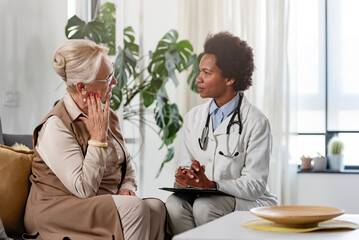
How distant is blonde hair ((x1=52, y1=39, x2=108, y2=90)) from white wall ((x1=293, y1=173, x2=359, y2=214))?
2.94m

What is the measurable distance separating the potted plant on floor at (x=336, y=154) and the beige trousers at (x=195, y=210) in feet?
8.38

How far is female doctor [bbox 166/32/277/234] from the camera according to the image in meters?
2.46

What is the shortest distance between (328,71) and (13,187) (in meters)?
3.47

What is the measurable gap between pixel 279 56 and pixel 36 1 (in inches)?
80.7

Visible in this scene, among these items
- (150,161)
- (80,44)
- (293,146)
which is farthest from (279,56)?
(80,44)

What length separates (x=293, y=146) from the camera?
4910mm

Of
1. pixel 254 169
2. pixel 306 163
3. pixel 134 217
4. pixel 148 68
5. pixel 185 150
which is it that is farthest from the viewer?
pixel 306 163

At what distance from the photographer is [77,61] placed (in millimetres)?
2381

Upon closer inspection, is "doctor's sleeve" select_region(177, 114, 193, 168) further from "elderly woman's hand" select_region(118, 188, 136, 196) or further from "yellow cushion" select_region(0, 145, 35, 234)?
"yellow cushion" select_region(0, 145, 35, 234)

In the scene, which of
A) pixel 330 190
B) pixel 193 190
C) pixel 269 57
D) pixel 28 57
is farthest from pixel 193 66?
pixel 193 190

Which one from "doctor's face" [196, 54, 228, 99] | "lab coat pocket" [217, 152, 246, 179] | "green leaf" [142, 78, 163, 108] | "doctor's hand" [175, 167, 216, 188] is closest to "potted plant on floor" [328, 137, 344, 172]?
"green leaf" [142, 78, 163, 108]

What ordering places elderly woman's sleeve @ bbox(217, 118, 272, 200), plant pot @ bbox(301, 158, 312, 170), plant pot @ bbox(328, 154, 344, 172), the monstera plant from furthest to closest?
plant pot @ bbox(301, 158, 312, 170) < plant pot @ bbox(328, 154, 344, 172) < the monstera plant < elderly woman's sleeve @ bbox(217, 118, 272, 200)

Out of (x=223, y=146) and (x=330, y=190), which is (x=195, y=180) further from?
(x=330, y=190)

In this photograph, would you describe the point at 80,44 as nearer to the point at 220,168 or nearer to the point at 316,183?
the point at 220,168
